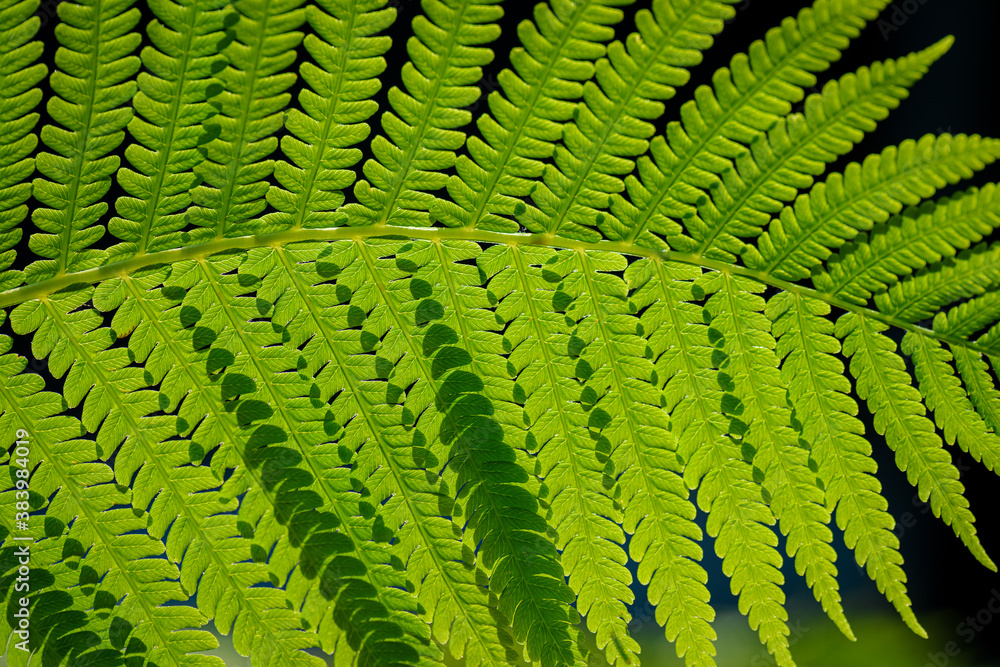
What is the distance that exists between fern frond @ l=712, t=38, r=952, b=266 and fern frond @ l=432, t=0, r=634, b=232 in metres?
0.40

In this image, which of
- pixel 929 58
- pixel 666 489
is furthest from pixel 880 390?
pixel 929 58

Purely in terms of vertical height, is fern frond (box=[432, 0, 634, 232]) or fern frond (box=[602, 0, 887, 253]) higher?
Result: fern frond (box=[432, 0, 634, 232])

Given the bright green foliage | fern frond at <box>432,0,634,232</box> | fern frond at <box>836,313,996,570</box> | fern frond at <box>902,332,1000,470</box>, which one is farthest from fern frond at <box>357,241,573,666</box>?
fern frond at <box>902,332,1000,470</box>

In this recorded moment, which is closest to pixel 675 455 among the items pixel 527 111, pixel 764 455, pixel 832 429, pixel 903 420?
pixel 764 455

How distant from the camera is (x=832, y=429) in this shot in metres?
1.52

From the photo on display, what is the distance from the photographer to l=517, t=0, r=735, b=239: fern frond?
4.21 ft

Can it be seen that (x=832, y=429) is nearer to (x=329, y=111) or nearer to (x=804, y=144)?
(x=804, y=144)

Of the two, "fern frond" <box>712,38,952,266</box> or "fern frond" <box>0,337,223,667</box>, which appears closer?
"fern frond" <box>712,38,952,266</box>

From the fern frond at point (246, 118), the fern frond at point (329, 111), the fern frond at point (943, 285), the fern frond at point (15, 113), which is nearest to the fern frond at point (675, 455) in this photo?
the fern frond at point (943, 285)

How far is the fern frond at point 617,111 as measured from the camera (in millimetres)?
1283

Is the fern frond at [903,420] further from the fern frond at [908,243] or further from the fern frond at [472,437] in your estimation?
the fern frond at [472,437]

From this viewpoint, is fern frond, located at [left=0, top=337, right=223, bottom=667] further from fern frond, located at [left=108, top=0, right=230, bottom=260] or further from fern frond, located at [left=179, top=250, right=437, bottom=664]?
fern frond, located at [left=108, top=0, right=230, bottom=260]

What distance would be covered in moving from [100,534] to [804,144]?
172cm

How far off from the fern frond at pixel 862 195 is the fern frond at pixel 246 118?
43.9 inches
